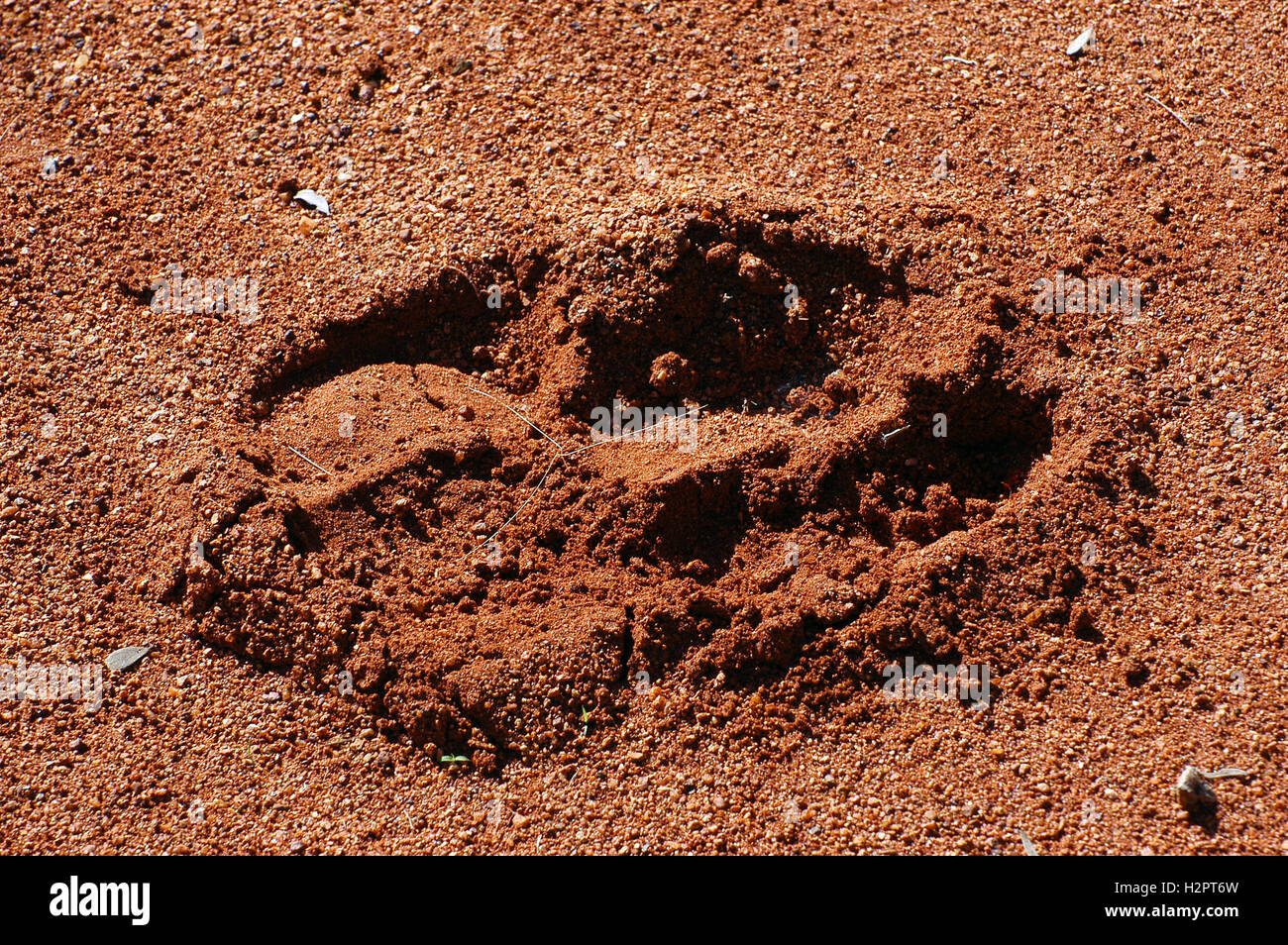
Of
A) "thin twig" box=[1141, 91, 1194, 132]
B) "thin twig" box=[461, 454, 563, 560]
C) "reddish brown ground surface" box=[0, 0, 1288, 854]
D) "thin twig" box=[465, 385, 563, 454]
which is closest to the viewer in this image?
"reddish brown ground surface" box=[0, 0, 1288, 854]

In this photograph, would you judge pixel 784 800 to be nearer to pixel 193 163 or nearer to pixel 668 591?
pixel 668 591

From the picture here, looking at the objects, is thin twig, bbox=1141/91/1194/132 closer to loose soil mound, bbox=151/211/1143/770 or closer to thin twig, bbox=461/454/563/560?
loose soil mound, bbox=151/211/1143/770

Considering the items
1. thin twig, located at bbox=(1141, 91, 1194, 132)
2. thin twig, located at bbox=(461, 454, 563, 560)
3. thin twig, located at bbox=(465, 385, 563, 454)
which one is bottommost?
thin twig, located at bbox=(461, 454, 563, 560)

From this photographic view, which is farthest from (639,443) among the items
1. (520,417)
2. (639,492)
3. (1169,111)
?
(1169,111)

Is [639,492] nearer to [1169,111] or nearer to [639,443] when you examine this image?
[639,443]

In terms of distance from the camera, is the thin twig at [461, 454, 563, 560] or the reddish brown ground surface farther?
the thin twig at [461, 454, 563, 560]

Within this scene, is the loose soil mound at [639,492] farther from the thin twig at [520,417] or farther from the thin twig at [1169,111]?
the thin twig at [1169,111]

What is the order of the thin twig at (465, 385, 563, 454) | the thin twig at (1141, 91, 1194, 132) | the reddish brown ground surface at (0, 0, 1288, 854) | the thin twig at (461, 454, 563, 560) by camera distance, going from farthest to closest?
the thin twig at (1141, 91, 1194, 132), the thin twig at (465, 385, 563, 454), the thin twig at (461, 454, 563, 560), the reddish brown ground surface at (0, 0, 1288, 854)

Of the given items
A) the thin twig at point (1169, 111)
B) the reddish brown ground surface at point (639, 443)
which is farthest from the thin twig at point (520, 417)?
the thin twig at point (1169, 111)

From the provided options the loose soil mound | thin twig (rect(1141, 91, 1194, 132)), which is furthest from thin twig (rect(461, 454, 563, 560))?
thin twig (rect(1141, 91, 1194, 132))
